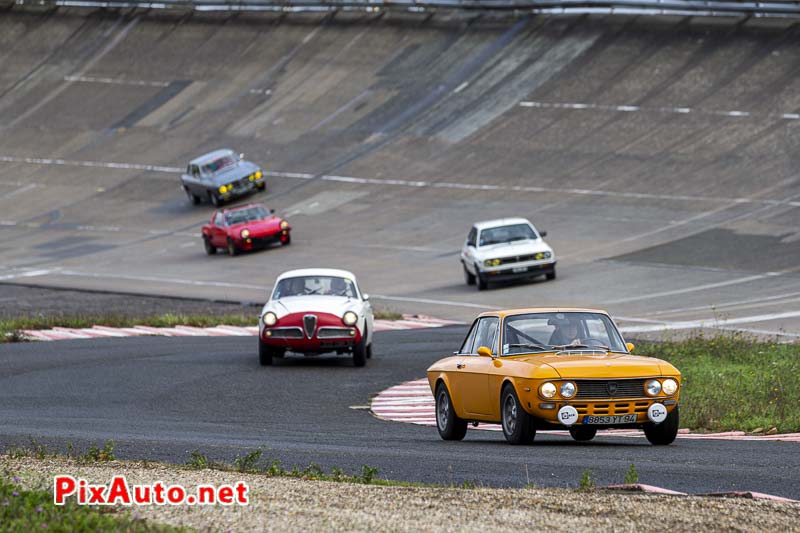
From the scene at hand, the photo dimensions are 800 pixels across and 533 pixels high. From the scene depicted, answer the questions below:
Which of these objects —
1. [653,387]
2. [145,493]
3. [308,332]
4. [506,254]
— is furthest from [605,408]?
[506,254]

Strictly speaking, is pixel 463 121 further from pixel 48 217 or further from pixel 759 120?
pixel 48 217

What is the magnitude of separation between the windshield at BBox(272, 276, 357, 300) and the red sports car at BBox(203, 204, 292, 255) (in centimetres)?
2074

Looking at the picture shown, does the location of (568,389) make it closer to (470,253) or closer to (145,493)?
(145,493)

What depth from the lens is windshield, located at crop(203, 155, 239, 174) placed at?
177 ft

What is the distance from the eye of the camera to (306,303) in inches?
880

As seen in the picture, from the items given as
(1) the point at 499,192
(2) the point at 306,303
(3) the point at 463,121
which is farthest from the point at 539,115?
(2) the point at 306,303

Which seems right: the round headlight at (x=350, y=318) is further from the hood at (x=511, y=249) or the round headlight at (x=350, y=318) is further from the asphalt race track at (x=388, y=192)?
the hood at (x=511, y=249)

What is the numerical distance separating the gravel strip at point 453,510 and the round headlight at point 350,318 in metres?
12.0

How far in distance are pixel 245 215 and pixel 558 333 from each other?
1253 inches

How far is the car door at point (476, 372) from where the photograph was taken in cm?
1360

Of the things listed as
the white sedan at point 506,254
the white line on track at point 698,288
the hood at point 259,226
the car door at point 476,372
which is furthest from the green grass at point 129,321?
the car door at point 476,372

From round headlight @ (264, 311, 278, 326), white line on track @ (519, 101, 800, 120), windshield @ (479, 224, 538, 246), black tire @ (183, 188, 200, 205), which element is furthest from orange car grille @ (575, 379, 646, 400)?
black tire @ (183, 188, 200, 205)

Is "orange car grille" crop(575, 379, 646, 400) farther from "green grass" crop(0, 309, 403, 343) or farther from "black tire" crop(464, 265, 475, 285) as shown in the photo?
"black tire" crop(464, 265, 475, 285)

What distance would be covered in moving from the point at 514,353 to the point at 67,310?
21353 mm
